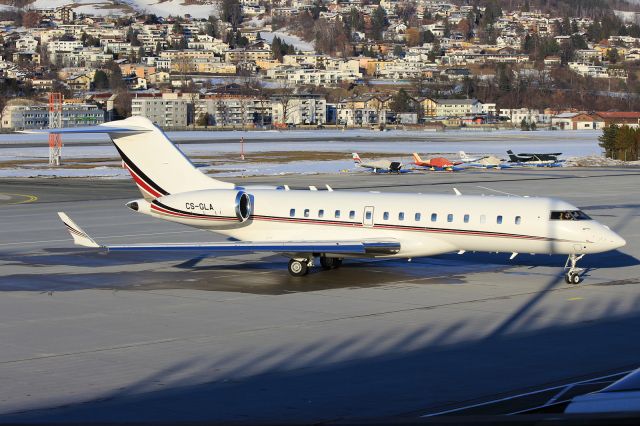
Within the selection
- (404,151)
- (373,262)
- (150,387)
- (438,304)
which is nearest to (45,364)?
(150,387)

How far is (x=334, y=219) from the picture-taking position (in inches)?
1208

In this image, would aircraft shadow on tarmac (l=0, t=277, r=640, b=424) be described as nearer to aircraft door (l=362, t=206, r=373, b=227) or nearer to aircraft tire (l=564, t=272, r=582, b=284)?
aircraft tire (l=564, t=272, r=582, b=284)

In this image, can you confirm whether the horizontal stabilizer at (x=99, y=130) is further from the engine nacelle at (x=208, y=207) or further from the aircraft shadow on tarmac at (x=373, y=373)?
the aircraft shadow on tarmac at (x=373, y=373)

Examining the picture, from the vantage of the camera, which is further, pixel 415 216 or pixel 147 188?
pixel 147 188

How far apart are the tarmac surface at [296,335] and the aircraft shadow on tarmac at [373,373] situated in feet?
0.16

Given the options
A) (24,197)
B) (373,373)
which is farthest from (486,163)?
(373,373)

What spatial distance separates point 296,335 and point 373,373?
3.75 metres

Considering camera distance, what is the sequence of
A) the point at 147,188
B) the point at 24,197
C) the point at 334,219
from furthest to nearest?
1. the point at 24,197
2. the point at 147,188
3. the point at 334,219

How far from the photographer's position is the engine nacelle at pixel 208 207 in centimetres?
3075

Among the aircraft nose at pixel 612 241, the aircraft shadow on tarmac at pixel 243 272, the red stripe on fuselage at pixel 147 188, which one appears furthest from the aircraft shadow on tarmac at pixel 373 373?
the red stripe on fuselage at pixel 147 188

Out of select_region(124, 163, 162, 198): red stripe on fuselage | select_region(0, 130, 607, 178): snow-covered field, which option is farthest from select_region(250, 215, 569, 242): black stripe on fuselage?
select_region(0, 130, 607, 178): snow-covered field

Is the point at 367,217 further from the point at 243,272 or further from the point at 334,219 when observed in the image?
the point at 243,272

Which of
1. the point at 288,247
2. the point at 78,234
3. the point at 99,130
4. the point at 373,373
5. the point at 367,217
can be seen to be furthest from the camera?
the point at 99,130

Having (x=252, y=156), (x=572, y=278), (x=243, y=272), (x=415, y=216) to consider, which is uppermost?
(x=415, y=216)
